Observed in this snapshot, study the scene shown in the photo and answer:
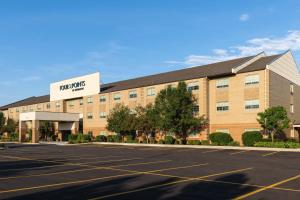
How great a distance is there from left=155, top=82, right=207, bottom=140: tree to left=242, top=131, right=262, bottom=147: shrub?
275 inches

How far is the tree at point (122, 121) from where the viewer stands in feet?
171

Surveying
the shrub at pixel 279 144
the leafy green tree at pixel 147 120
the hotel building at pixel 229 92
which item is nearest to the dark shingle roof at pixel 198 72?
the hotel building at pixel 229 92

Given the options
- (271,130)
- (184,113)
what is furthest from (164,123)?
(271,130)

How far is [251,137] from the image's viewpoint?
39156 millimetres

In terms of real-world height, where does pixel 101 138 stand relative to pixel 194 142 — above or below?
below

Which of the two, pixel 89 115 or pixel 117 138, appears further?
pixel 89 115

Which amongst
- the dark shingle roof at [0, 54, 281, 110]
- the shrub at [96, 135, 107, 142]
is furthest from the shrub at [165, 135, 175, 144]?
the shrub at [96, 135, 107, 142]

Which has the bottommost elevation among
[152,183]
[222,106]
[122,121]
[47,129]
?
[152,183]

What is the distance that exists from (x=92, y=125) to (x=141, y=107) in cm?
1669

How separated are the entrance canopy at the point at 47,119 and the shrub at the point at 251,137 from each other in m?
35.3

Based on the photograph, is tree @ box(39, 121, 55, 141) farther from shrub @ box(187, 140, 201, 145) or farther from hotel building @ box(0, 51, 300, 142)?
shrub @ box(187, 140, 201, 145)

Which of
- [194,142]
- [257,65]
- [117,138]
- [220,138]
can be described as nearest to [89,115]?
[117,138]

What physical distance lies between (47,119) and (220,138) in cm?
3251

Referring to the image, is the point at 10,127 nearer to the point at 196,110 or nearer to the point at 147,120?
the point at 147,120
